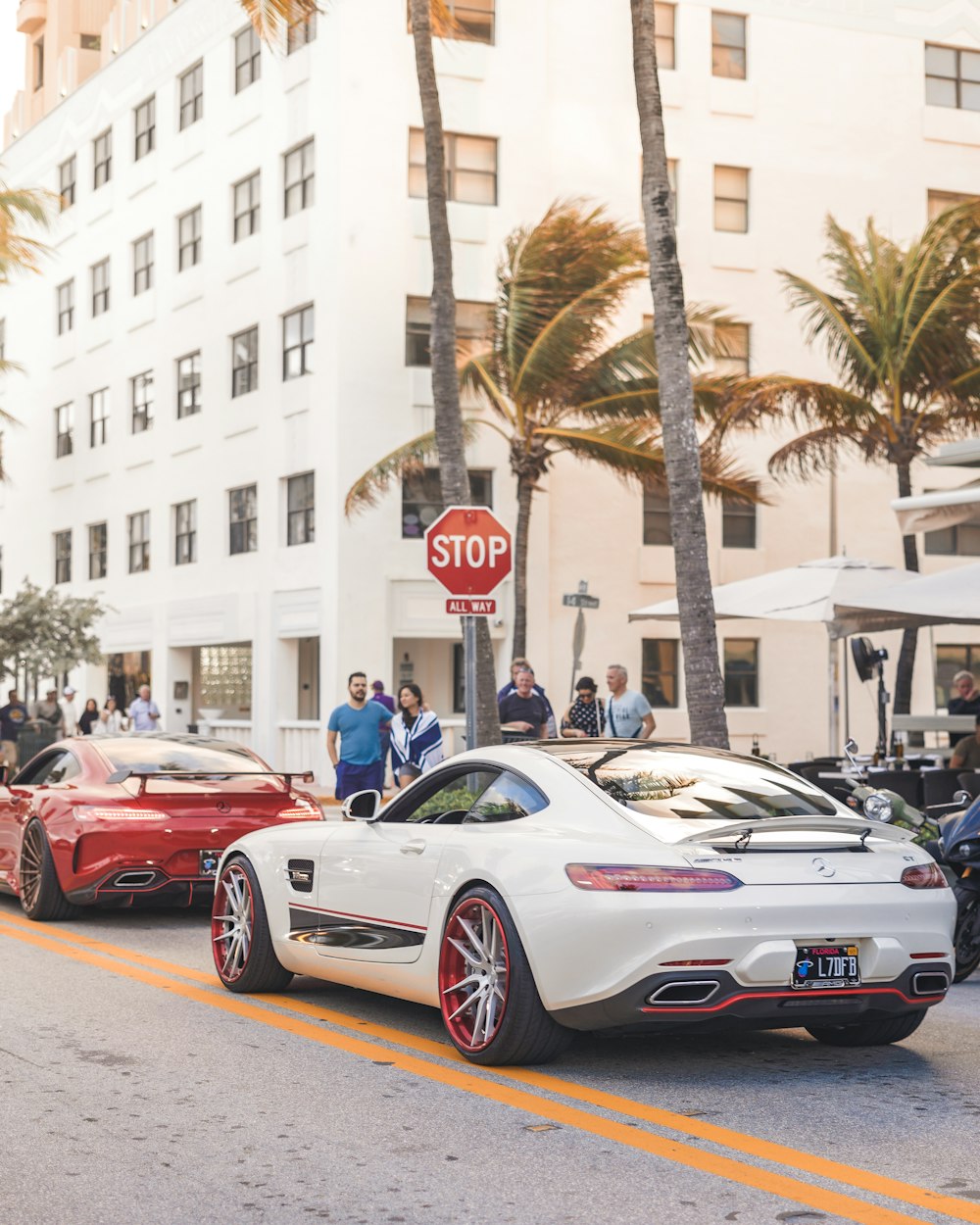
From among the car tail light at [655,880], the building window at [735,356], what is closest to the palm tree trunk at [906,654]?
the building window at [735,356]

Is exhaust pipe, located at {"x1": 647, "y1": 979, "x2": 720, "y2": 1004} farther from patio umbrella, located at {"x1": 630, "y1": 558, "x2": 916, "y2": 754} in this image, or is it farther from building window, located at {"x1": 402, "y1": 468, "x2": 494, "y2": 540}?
building window, located at {"x1": 402, "y1": 468, "x2": 494, "y2": 540}

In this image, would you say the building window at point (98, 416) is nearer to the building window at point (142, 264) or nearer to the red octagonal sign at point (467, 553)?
the building window at point (142, 264)

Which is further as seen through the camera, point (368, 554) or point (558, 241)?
point (368, 554)

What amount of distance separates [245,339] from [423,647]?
7.57 metres

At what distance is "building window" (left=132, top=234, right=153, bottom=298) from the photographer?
1549 inches

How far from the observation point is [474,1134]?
580 centimetres

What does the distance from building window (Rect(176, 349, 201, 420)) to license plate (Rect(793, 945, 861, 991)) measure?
3121 cm

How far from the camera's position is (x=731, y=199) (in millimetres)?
34219

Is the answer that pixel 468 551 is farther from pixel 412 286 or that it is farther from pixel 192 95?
pixel 192 95

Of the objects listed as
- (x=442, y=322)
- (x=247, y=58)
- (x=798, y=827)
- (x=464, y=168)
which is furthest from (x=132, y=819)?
(x=247, y=58)

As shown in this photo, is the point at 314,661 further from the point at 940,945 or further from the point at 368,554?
the point at 940,945

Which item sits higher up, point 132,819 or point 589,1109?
point 132,819

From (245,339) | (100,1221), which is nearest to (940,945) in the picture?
(100,1221)

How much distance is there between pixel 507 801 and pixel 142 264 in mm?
34391
